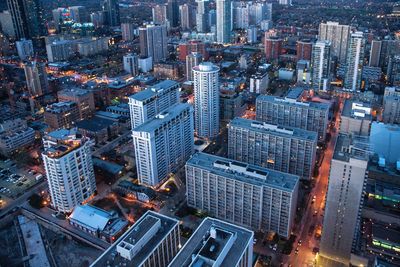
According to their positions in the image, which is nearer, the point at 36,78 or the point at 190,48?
the point at 36,78

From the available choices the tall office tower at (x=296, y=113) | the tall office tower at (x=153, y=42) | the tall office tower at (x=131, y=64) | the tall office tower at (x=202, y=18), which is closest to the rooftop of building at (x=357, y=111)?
the tall office tower at (x=296, y=113)

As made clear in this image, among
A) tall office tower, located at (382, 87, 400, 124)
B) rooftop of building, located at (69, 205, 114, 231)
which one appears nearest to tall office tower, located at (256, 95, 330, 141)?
tall office tower, located at (382, 87, 400, 124)

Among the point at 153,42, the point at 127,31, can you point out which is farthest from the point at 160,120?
the point at 127,31

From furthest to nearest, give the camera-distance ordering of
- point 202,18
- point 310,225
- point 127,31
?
point 202,18
point 127,31
point 310,225

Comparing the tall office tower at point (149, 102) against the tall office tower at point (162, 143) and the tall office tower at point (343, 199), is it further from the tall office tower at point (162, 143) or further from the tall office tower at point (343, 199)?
the tall office tower at point (343, 199)

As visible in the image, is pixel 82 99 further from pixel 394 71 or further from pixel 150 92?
pixel 394 71

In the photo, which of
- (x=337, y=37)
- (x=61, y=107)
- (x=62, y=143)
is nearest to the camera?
(x=62, y=143)
